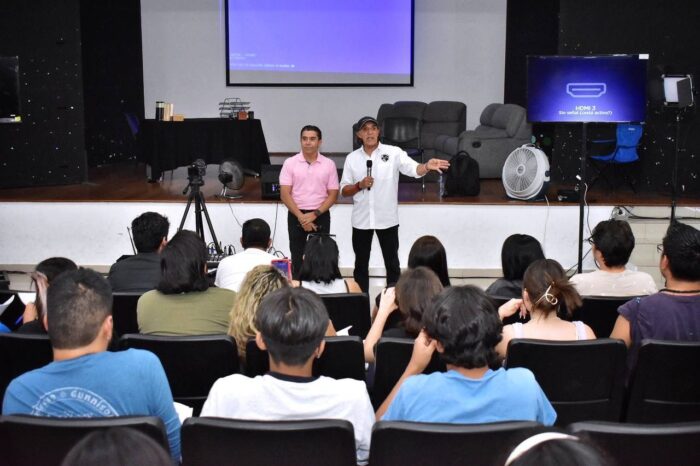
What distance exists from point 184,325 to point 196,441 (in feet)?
4.18

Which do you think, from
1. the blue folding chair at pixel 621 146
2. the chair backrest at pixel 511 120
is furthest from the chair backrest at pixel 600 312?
the chair backrest at pixel 511 120

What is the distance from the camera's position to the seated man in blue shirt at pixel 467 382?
2.15 metres

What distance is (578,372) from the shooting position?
2.87 metres

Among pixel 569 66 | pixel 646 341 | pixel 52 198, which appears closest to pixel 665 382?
pixel 646 341

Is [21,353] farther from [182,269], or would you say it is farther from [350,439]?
[350,439]

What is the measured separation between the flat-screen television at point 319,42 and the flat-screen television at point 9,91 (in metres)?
5.35

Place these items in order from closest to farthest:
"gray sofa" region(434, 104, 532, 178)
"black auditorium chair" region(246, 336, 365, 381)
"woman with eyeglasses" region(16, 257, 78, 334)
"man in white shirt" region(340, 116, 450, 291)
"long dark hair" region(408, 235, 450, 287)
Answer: "black auditorium chair" region(246, 336, 365, 381), "woman with eyeglasses" region(16, 257, 78, 334), "long dark hair" region(408, 235, 450, 287), "man in white shirt" region(340, 116, 450, 291), "gray sofa" region(434, 104, 532, 178)

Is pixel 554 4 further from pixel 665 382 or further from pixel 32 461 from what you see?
pixel 32 461

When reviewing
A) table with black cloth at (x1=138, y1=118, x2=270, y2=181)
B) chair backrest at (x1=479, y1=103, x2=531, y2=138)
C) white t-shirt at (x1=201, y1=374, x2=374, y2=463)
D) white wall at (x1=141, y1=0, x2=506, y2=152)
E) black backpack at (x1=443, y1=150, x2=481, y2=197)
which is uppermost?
white wall at (x1=141, y1=0, x2=506, y2=152)

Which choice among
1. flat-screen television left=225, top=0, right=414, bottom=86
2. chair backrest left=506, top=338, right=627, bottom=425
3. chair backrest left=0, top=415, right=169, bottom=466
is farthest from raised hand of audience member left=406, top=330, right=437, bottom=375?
flat-screen television left=225, top=0, right=414, bottom=86

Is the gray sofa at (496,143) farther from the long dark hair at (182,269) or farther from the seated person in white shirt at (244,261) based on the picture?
the long dark hair at (182,269)

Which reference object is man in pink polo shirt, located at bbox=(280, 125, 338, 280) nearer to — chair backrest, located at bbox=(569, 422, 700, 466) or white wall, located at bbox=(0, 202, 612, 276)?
white wall, located at bbox=(0, 202, 612, 276)

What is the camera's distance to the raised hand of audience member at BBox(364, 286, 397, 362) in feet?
10.5

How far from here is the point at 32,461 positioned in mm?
2068
